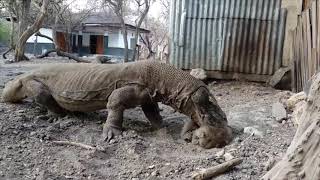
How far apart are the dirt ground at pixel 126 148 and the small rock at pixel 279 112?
9 centimetres

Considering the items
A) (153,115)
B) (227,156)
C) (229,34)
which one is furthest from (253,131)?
(229,34)

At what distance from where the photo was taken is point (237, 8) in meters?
9.36

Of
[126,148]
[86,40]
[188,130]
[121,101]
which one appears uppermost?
[86,40]

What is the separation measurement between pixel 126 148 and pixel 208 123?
103 centimetres

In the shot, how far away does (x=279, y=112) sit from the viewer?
6039mm

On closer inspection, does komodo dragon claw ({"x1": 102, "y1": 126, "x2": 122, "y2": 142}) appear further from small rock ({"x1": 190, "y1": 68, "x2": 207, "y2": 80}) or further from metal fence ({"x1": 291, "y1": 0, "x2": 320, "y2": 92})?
small rock ({"x1": 190, "y1": 68, "x2": 207, "y2": 80})

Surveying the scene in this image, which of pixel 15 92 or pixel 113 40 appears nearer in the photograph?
pixel 15 92

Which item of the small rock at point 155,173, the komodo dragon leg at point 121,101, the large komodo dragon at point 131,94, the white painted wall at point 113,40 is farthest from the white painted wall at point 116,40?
the small rock at point 155,173

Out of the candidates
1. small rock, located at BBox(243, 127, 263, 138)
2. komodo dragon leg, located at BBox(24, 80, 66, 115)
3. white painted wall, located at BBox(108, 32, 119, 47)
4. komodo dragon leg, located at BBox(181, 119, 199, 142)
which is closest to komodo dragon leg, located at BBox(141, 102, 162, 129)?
komodo dragon leg, located at BBox(181, 119, 199, 142)

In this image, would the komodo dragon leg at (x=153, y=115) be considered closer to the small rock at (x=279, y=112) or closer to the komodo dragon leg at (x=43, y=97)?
the komodo dragon leg at (x=43, y=97)

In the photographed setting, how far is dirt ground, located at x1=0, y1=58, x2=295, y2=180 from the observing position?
12.9ft

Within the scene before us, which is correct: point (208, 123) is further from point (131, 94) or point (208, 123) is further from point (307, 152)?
point (307, 152)

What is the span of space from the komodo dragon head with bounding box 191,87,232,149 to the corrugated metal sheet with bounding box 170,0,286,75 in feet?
14.2

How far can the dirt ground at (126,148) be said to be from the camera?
3930 mm
